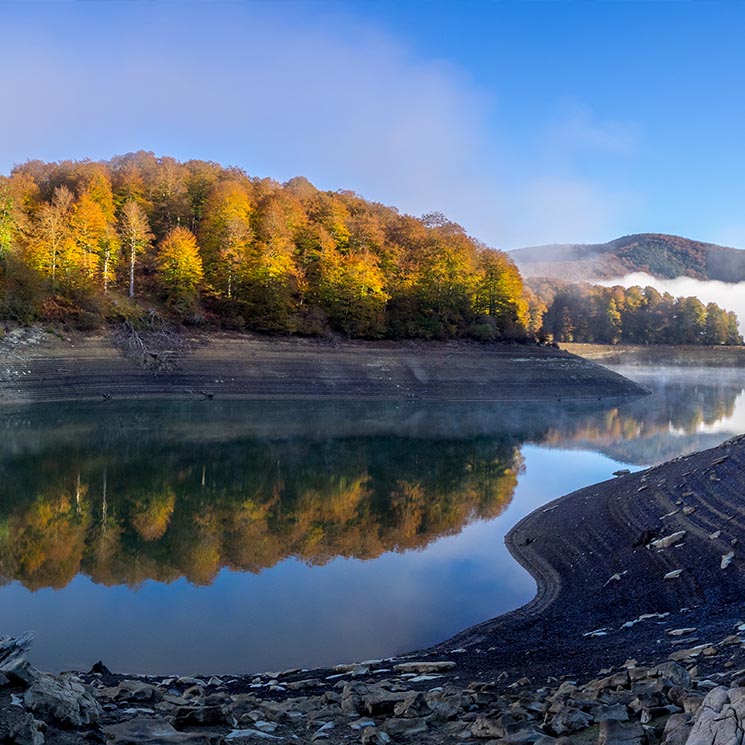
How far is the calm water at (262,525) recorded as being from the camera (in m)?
8.20

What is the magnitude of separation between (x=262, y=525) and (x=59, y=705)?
941cm

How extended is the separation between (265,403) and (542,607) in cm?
2364

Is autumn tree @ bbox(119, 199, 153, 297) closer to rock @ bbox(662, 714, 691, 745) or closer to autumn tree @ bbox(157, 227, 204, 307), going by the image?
autumn tree @ bbox(157, 227, 204, 307)

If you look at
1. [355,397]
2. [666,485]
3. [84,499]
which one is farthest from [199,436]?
[666,485]

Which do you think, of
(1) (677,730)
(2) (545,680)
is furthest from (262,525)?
(1) (677,730)

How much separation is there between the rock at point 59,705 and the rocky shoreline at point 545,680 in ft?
0.04

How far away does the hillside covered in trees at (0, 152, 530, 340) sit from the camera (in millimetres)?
34844

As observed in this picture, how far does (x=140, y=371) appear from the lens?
3156 cm

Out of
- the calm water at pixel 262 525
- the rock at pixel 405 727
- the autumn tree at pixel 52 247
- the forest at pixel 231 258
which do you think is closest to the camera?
the rock at pixel 405 727

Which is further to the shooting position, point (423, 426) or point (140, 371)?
point (140, 371)

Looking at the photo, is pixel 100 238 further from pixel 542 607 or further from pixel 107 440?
pixel 542 607

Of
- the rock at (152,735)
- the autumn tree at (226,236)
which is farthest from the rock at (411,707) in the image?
the autumn tree at (226,236)

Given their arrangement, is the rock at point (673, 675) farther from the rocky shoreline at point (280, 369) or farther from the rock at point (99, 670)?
the rocky shoreline at point (280, 369)

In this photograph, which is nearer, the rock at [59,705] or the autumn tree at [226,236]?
the rock at [59,705]
